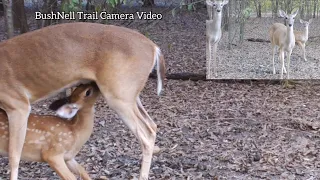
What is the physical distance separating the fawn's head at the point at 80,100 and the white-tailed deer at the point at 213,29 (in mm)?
3642

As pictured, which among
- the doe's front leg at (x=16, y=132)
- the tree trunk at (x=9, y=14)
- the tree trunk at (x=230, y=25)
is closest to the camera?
the doe's front leg at (x=16, y=132)

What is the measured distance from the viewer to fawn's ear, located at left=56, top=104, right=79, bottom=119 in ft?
14.8

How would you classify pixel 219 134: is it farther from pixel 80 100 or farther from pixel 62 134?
pixel 62 134

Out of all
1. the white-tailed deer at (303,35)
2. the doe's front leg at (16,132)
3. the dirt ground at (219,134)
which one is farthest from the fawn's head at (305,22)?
the doe's front leg at (16,132)

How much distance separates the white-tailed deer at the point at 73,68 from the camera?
4414 millimetres

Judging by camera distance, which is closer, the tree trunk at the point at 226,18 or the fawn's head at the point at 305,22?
the fawn's head at the point at 305,22

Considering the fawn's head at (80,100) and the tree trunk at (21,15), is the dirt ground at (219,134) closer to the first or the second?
the fawn's head at (80,100)

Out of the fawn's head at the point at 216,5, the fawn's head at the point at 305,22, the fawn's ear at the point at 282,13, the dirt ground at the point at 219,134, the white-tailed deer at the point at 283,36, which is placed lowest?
the dirt ground at the point at 219,134

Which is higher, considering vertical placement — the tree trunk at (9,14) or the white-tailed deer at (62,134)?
the tree trunk at (9,14)

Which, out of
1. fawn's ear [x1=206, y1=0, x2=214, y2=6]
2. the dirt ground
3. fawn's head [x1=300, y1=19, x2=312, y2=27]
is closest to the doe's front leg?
the dirt ground

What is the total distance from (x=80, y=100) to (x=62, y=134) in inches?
11.8

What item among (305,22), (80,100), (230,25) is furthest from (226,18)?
(80,100)

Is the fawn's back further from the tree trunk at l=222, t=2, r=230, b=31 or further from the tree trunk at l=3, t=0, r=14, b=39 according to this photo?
the tree trunk at l=222, t=2, r=230, b=31

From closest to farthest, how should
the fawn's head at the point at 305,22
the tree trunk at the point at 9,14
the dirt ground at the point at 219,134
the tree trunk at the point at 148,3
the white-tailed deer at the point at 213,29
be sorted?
the dirt ground at the point at 219,134, the tree trunk at the point at 9,14, the fawn's head at the point at 305,22, the white-tailed deer at the point at 213,29, the tree trunk at the point at 148,3
